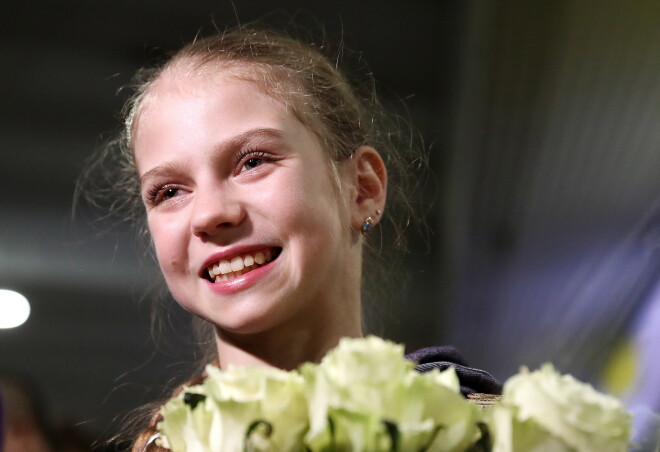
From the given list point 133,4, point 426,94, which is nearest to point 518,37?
point 426,94

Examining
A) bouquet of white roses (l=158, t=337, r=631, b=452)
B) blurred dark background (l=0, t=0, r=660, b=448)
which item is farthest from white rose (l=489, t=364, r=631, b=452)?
blurred dark background (l=0, t=0, r=660, b=448)

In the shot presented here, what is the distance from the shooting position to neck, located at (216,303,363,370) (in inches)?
36.9

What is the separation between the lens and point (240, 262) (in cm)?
89

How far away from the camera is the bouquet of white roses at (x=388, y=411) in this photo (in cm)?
49

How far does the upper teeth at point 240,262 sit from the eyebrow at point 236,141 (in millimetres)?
106

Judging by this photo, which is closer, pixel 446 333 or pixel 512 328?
pixel 512 328

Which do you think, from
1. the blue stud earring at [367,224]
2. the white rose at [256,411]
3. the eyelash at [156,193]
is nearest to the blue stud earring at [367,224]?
the blue stud earring at [367,224]

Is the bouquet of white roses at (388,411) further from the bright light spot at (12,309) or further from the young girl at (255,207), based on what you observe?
the bright light spot at (12,309)

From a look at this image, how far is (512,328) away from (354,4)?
73 centimetres

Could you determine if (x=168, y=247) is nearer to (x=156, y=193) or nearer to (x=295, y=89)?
(x=156, y=193)

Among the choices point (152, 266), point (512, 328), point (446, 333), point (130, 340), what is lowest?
point (130, 340)

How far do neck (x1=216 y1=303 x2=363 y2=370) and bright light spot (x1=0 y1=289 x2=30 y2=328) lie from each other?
1.54m

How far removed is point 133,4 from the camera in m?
1.90

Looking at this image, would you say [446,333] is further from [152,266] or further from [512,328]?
[152,266]
